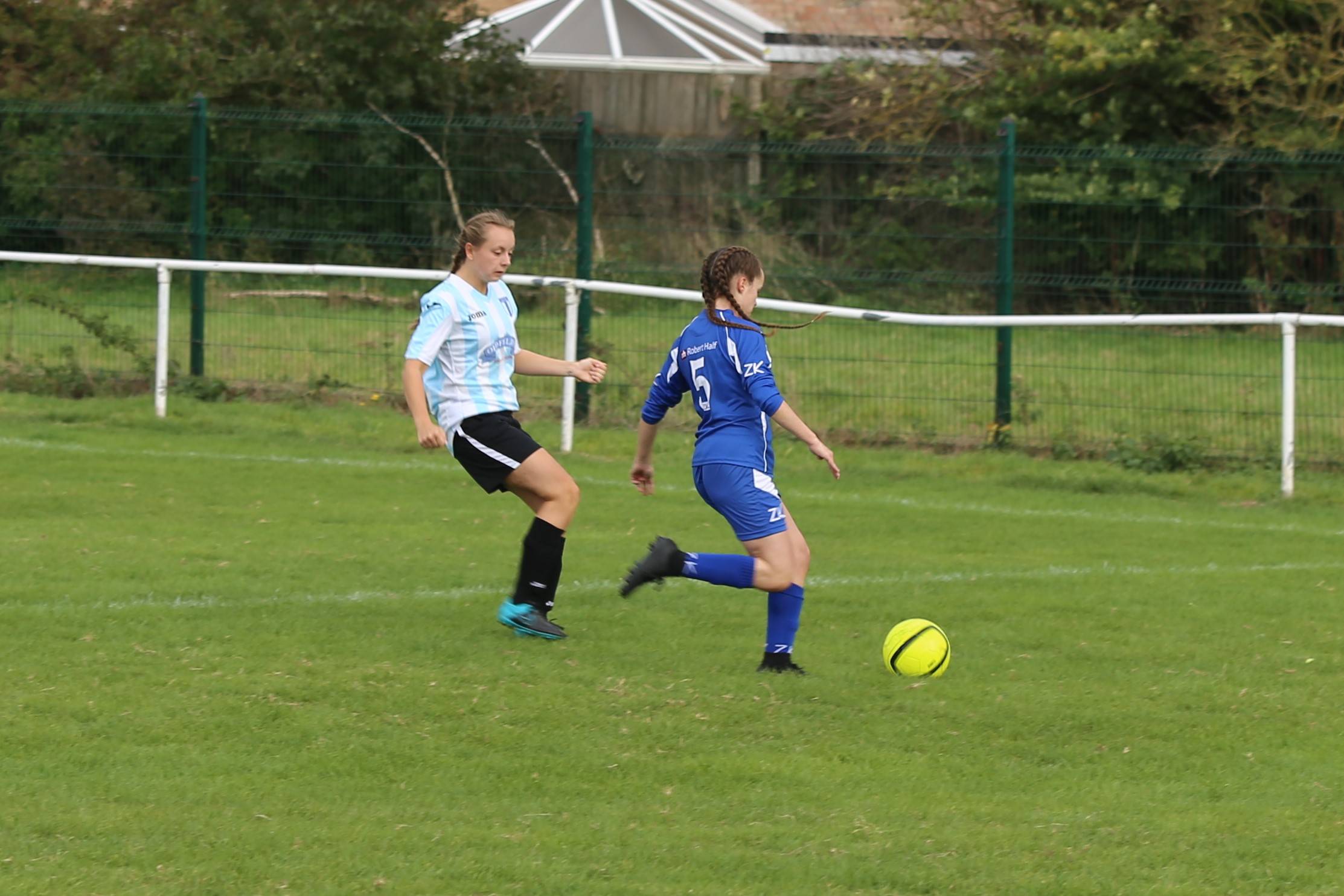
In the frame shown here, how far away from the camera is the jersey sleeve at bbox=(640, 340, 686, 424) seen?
6.37m

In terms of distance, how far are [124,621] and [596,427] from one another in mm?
6161

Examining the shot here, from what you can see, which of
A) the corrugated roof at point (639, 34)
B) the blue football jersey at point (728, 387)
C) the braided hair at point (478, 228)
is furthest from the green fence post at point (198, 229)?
the corrugated roof at point (639, 34)

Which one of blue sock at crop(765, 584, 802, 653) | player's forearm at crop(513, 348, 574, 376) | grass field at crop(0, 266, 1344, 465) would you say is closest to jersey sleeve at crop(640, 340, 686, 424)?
player's forearm at crop(513, 348, 574, 376)

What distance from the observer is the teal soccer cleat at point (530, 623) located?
263 inches

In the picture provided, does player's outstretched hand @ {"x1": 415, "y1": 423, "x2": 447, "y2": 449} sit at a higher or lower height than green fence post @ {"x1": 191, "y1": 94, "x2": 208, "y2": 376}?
lower

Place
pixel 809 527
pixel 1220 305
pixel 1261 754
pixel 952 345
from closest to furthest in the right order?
pixel 1261 754, pixel 809 527, pixel 952 345, pixel 1220 305

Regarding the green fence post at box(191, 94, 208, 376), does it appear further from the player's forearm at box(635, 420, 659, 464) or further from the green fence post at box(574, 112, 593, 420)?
the player's forearm at box(635, 420, 659, 464)

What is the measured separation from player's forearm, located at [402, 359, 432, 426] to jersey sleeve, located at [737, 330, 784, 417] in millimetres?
1191

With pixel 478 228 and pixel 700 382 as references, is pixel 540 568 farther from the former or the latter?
pixel 478 228

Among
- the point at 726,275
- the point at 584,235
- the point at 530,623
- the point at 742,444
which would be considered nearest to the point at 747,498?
the point at 742,444

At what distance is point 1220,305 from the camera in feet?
45.4

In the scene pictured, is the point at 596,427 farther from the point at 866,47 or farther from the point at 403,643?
the point at 866,47

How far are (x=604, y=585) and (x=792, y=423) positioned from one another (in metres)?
2.11

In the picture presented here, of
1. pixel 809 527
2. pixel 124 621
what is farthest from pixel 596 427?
pixel 124 621
